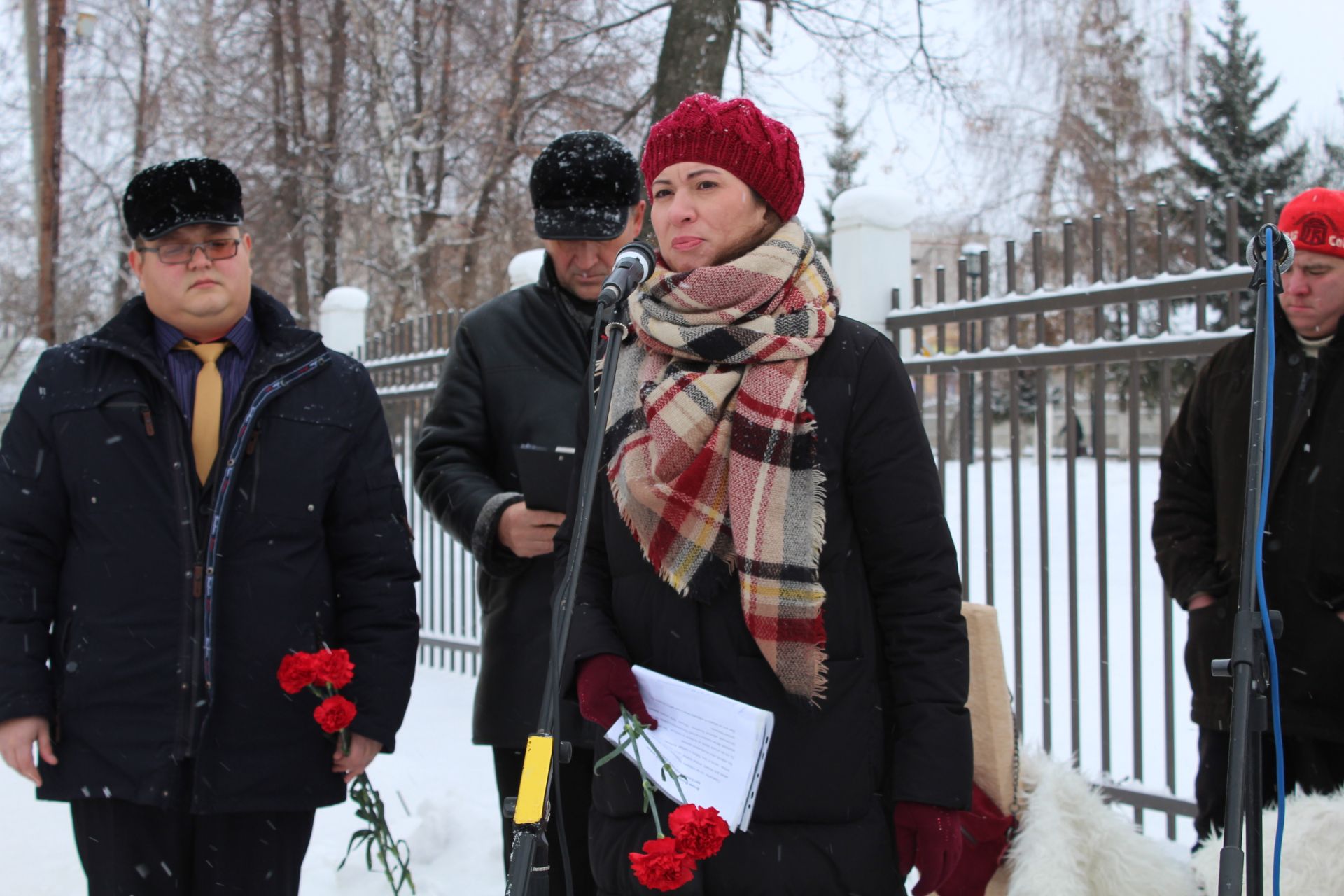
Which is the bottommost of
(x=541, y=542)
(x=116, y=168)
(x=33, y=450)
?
(x=541, y=542)

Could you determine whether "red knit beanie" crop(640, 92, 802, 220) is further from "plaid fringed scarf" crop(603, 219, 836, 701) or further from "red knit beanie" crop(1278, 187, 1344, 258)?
"red knit beanie" crop(1278, 187, 1344, 258)

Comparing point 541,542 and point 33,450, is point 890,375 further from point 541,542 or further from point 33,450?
point 33,450

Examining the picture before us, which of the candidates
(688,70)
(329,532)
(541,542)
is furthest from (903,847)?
(688,70)

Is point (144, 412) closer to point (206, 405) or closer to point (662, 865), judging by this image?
Answer: point (206, 405)

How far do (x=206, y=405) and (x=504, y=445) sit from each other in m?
0.73

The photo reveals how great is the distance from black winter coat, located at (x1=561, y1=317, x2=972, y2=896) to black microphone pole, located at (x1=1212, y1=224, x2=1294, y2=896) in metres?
0.40

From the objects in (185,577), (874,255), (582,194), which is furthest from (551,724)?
(874,255)

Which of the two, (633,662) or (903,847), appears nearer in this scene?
(903,847)

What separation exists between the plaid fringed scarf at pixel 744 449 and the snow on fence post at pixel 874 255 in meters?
2.75

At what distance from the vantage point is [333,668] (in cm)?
257

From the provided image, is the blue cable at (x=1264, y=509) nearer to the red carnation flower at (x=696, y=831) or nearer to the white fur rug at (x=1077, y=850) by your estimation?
the white fur rug at (x=1077, y=850)

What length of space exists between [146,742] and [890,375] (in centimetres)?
172

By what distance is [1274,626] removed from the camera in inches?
78.1

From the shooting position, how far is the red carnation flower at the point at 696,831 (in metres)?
1.54
